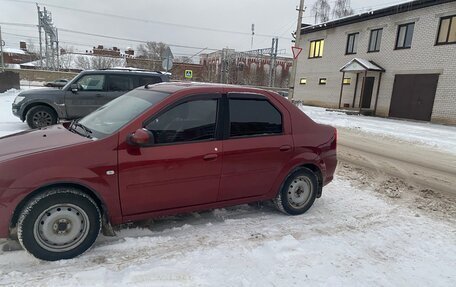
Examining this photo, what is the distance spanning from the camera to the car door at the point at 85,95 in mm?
9798

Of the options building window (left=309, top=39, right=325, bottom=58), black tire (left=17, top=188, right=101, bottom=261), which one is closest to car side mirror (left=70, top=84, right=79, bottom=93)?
A: black tire (left=17, top=188, right=101, bottom=261)

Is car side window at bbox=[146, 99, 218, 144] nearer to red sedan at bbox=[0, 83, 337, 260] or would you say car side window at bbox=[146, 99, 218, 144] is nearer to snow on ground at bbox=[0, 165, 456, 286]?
red sedan at bbox=[0, 83, 337, 260]

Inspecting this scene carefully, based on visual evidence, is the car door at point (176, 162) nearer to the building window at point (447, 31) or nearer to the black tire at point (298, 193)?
the black tire at point (298, 193)

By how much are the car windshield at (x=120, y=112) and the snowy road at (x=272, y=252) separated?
4.02 ft

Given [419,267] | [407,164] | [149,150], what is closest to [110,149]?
[149,150]

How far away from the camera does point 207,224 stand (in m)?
4.20

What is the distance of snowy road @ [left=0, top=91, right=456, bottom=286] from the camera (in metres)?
3.06

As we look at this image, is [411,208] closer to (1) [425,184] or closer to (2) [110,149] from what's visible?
(1) [425,184]

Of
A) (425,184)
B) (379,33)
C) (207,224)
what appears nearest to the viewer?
(207,224)

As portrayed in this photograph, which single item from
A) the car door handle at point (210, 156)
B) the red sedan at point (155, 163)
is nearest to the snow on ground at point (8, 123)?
the red sedan at point (155, 163)

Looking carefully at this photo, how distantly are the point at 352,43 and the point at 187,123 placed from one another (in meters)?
25.2

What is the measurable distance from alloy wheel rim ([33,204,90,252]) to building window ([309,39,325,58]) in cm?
2834

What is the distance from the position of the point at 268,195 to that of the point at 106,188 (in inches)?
82.6

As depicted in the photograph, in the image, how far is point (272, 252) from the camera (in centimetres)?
359
